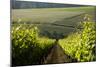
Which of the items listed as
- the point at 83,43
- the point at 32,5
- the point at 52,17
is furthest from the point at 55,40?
the point at 32,5

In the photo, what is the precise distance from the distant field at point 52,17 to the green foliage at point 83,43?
0.11 m

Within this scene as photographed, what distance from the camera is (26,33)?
258cm

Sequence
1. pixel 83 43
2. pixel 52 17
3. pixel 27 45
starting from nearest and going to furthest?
pixel 27 45
pixel 52 17
pixel 83 43

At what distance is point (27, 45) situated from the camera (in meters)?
2.57

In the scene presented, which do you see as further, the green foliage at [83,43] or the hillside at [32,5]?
the green foliage at [83,43]

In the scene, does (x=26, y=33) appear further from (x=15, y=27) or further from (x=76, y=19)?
(x=76, y=19)

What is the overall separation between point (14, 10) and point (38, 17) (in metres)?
0.30

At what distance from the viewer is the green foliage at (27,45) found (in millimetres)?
2512

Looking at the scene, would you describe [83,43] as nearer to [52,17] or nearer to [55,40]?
[55,40]

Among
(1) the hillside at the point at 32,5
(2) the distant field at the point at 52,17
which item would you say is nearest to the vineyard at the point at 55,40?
(2) the distant field at the point at 52,17

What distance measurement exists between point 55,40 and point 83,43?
39cm

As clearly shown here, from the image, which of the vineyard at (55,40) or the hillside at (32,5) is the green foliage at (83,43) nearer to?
the vineyard at (55,40)

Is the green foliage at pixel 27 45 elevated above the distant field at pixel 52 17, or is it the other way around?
the distant field at pixel 52 17
